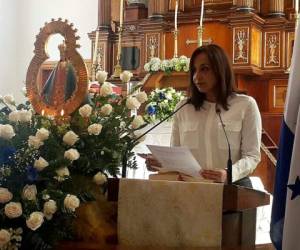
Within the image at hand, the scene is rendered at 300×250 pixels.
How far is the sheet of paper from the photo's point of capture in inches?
86.7

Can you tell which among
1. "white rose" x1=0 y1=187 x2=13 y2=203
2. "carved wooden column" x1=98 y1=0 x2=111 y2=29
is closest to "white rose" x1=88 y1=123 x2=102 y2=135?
"white rose" x1=0 y1=187 x2=13 y2=203

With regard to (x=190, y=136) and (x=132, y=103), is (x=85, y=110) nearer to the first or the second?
(x=132, y=103)

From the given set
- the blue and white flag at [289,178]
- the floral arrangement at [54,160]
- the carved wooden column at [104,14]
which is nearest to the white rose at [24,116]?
the floral arrangement at [54,160]

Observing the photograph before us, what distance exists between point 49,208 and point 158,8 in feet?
20.1

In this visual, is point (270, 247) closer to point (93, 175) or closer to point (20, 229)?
point (93, 175)

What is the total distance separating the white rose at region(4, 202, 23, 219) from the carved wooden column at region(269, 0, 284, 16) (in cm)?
583

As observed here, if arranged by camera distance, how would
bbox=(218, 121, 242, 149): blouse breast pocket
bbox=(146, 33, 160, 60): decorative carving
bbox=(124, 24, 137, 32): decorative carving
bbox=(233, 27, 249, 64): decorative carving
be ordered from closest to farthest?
bbox=(218, 121, 242, 149): blouse breast pocket, bbox=(233, 27, 249, 64): decorative carving, bbox=(146, 33, 160, 60): decorative carving, bbox=(124, 24, 137, 32): decorative carving

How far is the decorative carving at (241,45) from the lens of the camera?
23.2 ft

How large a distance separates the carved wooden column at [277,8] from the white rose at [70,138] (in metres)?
5.59

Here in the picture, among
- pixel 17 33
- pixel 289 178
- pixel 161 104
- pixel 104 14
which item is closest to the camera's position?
pixel 289 178

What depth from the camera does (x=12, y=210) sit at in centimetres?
195

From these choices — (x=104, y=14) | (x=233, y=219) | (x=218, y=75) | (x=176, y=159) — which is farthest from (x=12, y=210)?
(x=104, y=14)

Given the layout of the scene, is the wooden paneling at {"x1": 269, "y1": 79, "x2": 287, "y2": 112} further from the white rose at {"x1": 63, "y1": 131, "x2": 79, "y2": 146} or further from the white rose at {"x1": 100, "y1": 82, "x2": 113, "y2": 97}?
the white rose at {"x1": 63, "y1": 131, "x2": 79, "y2": 146}

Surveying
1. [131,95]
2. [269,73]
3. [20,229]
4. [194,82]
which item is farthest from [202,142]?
[269,73]
